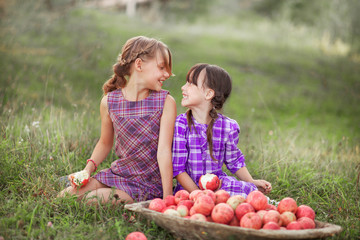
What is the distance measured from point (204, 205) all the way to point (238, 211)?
9.9 inches

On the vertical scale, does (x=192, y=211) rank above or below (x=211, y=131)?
below

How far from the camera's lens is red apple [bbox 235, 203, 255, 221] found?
281cm

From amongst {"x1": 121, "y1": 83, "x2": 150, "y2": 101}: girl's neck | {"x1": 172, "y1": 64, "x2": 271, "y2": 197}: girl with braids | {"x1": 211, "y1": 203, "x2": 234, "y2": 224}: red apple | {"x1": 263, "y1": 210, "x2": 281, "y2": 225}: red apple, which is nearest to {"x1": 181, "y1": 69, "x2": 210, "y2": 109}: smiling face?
{"x1": 172, "y1": 64, "x2": 271, "y2": 197}: girl with braids

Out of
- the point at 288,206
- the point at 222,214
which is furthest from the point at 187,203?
the point at 288,206

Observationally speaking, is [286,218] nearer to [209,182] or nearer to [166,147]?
[209,182]

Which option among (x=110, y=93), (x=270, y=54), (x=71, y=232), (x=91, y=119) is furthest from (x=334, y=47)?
(x=71, y=232)

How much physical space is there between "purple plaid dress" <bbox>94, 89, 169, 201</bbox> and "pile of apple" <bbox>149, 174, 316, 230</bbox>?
2.07 feet

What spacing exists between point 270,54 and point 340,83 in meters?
2.98

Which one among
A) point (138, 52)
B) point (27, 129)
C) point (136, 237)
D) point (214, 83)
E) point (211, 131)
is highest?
point (138, 52)

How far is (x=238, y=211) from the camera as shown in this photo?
2.83 meters

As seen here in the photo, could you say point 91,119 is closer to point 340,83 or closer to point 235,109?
point 235,109

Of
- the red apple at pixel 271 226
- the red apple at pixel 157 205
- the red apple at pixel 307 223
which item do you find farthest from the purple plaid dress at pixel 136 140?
the red apple at pixel 307 223

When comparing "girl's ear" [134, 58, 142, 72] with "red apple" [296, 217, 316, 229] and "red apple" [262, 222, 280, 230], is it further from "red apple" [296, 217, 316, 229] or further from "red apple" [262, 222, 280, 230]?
"red apple" [296, 217, 316, 229]

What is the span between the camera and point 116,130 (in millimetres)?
3746
